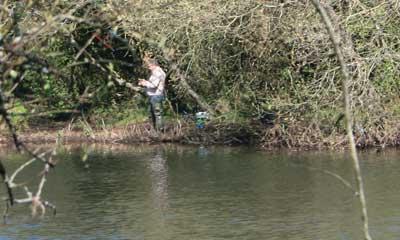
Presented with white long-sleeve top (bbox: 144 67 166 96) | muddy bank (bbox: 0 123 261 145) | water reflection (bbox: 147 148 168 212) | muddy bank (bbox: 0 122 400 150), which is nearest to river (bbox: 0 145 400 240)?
water reflection (bbox: 147 148 168 212)

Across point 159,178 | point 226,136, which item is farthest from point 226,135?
point 159,178

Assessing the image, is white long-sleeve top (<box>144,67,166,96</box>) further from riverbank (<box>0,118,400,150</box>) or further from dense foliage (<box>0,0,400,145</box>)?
riverbank (<box>0,118,400,150</box>)

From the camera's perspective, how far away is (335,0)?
536 inches

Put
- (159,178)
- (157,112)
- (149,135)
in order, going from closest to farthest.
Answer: (159,178)
(157,112)
(149,135)

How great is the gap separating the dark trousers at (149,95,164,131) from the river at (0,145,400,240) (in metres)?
0.95

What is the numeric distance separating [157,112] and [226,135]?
1.27 metres

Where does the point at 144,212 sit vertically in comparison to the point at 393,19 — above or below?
below

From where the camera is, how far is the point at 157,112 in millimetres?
15648

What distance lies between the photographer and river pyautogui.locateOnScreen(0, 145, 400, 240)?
9.04 meters

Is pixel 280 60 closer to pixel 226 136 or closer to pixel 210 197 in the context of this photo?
pixel 226 136

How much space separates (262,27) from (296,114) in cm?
141

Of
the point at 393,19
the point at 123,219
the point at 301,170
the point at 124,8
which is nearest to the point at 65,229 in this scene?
the point at 123,219

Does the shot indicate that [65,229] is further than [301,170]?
No

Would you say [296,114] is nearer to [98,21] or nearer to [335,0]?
[335,0]
